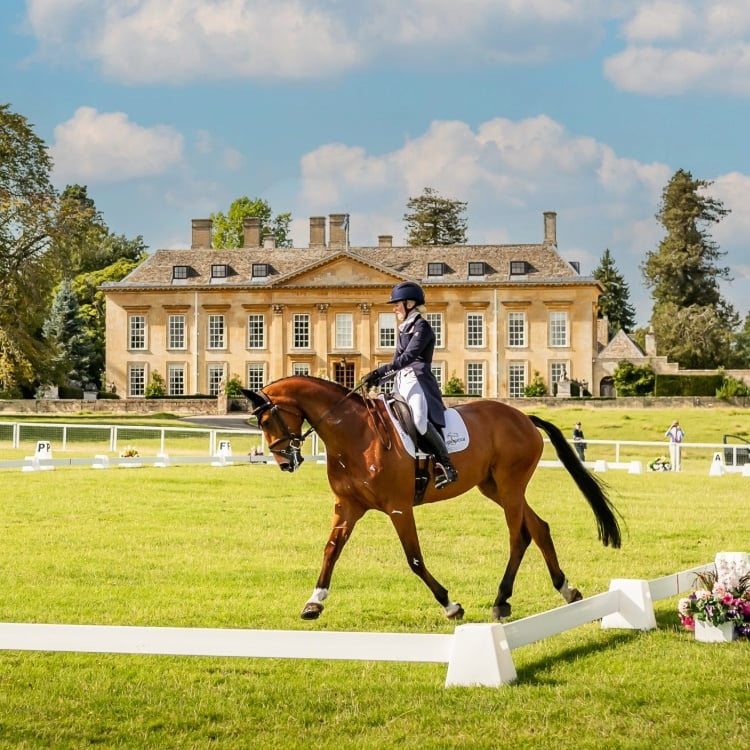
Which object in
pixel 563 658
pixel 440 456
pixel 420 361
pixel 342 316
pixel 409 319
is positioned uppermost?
pixel 342 316

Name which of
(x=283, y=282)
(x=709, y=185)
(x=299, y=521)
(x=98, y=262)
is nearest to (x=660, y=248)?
(x=709, y=185)

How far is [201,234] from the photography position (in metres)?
77.7

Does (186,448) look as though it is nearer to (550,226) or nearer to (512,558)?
(512,558)

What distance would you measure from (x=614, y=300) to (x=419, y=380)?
90.9m

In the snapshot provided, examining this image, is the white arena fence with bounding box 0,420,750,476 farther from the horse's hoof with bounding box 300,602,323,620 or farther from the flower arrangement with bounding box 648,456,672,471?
the horse's hoof with bounding box 300,602,323,620

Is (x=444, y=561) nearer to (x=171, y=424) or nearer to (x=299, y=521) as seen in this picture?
(x=299, y=521)

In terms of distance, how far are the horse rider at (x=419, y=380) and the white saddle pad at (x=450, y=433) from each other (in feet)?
0.39

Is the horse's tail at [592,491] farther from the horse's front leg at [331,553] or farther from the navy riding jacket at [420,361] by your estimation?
the horse's front leg at [331,553]

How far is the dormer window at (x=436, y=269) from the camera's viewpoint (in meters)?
72.8

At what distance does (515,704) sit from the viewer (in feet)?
20.6

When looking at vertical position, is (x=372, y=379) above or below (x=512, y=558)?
above

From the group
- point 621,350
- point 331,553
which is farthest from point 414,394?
point 621,350

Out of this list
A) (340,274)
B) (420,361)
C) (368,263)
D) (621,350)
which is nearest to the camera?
(420,361)

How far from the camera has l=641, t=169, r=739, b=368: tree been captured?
79.6 metres
